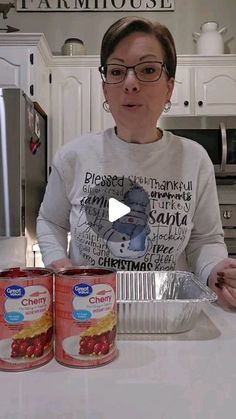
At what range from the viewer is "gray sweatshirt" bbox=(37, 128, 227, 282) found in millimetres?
895

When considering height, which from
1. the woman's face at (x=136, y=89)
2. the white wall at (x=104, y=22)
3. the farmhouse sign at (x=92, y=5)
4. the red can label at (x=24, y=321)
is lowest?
the red can label at (x=24, y=321)

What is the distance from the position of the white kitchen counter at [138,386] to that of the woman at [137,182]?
0.32m

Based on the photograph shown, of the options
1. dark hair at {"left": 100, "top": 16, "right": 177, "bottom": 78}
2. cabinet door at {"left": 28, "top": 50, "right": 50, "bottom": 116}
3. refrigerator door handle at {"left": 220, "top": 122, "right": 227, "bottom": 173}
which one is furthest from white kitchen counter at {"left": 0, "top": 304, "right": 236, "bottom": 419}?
cabinet door at {"left": 28, "top": 50, "right": 50, "bottom": 116}

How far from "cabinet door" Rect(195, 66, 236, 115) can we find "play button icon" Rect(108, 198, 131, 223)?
1706mm

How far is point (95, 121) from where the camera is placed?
96.8 inches

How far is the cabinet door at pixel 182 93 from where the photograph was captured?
2432 millimetres

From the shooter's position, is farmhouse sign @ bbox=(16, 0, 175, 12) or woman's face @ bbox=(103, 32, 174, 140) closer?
woman's face @ bbox=(103, 32, 174, 140)

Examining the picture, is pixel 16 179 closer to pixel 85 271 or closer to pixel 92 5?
pixel 85 271

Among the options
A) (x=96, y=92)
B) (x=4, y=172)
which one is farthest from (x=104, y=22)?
(x=4, y=172)


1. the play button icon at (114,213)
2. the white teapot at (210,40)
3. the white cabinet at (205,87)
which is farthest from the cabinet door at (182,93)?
the play button icon at (114,213)

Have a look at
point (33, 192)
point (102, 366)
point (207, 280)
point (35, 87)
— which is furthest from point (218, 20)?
point (102, 366)

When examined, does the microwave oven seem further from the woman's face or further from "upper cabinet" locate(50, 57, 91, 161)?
the woman's face

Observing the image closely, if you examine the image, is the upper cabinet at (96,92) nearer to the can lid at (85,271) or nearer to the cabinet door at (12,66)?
the cabinet door at (12,66)

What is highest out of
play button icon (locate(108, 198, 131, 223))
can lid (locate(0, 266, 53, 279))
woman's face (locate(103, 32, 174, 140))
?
woman's face (locate(103, 32, 174, 140))
